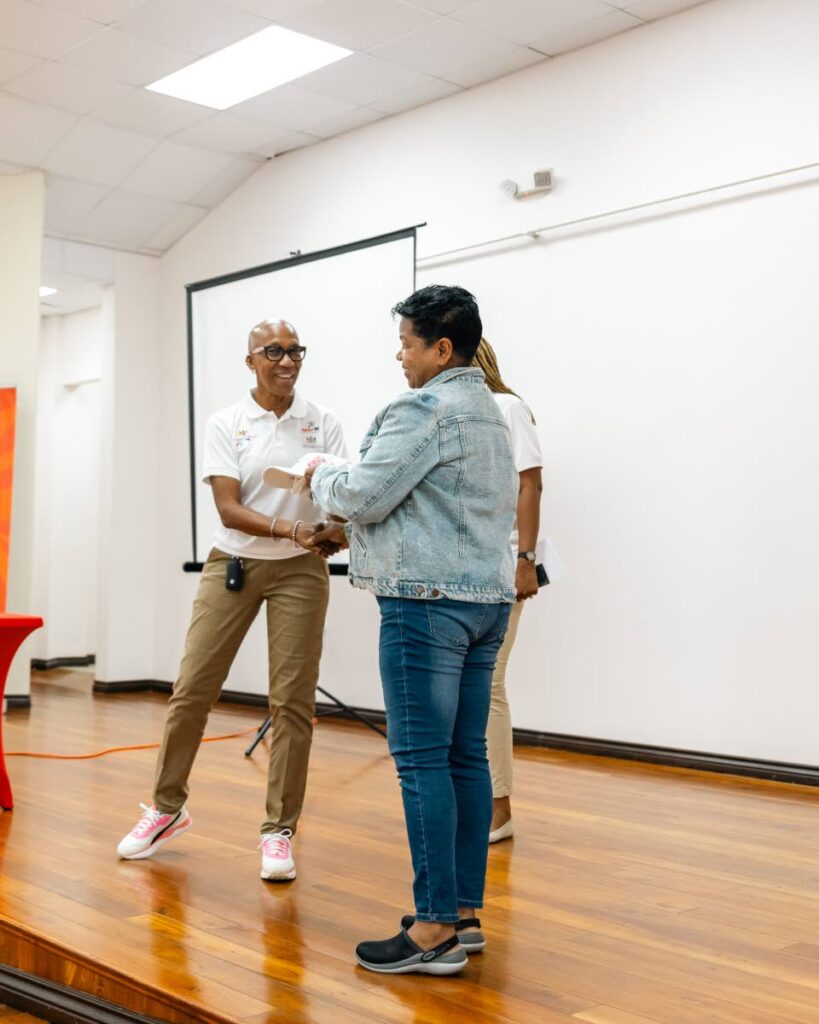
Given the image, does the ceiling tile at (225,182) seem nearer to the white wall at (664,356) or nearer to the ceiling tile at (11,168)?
the ceiling tile at (11,168)

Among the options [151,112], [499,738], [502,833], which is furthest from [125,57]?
[502,833]

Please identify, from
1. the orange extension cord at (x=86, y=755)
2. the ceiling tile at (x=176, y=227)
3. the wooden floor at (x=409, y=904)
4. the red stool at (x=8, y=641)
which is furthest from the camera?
the ceiling tile at (x=176, y=227)

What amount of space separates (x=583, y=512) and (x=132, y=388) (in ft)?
11.4

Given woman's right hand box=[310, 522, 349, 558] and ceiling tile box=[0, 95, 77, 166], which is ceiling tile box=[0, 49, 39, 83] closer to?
ceiling tile box=[0, 95, 77, 166]

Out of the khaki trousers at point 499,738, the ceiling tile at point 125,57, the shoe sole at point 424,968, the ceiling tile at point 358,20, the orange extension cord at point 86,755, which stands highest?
the ceiling tile at point 358,20

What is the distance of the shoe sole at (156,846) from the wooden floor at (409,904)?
36 millimetres

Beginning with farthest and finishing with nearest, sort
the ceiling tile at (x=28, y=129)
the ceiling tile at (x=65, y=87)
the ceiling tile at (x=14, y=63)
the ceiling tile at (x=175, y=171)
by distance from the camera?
the ceiling tile at (x=175, y=171), the ceiling tile at (x=28, y=129), the ceiling tile at (x=65, y=87), the ceiling tile at (x=14, y=63)

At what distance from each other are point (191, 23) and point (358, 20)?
27.4 inches

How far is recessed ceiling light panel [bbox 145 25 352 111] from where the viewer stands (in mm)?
5418

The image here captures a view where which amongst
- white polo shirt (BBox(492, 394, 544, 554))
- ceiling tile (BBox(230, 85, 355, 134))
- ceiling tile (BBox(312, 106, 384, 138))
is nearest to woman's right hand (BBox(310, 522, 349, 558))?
white polo shirt (BBox(492, 394, 544, 554))

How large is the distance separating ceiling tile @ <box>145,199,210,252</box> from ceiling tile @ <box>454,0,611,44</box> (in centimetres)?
265

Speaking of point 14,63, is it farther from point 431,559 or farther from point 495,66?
point 431,559

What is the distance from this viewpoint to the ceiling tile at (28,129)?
6113mm

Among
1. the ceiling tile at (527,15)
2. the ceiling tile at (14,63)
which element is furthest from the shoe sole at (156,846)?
the ceiling tile at (14,63)
